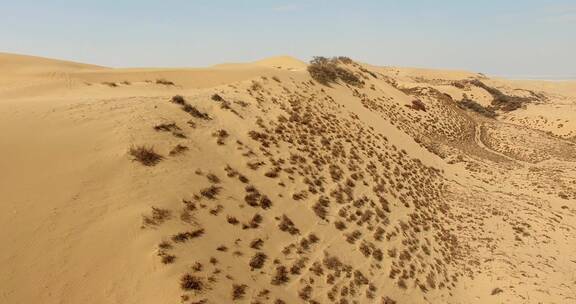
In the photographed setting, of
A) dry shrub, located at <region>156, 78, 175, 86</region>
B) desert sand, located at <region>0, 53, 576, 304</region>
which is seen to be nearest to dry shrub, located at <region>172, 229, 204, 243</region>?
desert sand, located at <region>0, 53, 576, 304</region>

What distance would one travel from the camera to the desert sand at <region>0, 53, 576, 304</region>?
1299cm

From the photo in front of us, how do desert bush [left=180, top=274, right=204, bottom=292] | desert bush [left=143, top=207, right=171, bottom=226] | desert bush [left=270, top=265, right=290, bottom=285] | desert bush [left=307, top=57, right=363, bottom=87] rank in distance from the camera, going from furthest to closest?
desert bush [left=307, top=57, right=363, bottom=87]
desert bush [left=270, top=265, right=290, bottom=285]
desert bush [left=143, top=207, right=171, bottom=226]
desert bush [left=180, top=274, right=204, bottom=292]

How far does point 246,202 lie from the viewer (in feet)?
59.8

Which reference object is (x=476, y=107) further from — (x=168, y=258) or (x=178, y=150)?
(x=168, y=258)

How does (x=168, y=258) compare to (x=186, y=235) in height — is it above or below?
below

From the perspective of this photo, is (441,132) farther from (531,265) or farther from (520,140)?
(531,265)

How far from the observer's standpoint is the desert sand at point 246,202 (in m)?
Result: 13.0

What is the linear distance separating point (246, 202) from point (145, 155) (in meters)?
4.45

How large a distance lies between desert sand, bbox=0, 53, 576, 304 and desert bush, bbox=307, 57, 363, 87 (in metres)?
2.64

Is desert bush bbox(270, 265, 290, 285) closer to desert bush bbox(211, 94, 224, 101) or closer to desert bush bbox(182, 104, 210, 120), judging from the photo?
desert bush bbox(182, 104, 210, 120)

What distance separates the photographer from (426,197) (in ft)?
91.7

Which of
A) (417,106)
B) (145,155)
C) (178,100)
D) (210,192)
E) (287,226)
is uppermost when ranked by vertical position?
(178,100)

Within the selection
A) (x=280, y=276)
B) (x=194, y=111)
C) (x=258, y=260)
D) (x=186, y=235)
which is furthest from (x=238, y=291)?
(x=194, y=111)

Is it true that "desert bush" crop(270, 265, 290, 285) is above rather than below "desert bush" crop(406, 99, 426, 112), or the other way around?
below
